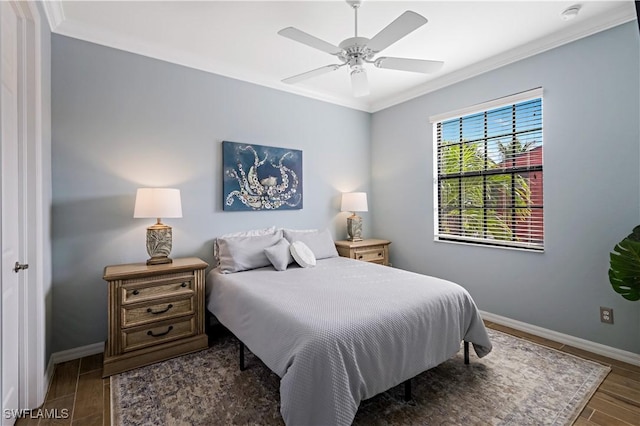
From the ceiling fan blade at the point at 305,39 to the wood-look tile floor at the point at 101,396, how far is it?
257 centimetres

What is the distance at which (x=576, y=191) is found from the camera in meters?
2.62

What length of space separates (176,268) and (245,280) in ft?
1.89

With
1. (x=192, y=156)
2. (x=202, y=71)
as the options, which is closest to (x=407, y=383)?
(x=192, y=156)

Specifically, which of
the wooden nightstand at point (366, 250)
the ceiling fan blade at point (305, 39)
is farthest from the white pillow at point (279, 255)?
the ceiling fan blade at point (305, 39)

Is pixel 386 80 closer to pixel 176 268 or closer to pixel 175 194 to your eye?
pixel 175 194

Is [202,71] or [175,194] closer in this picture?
[175,194]

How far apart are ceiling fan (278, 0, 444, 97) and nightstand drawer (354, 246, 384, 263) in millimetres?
2045

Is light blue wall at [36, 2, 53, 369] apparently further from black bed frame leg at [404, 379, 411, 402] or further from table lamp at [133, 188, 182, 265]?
black bed frame leg at [404, 379, 411, 402]

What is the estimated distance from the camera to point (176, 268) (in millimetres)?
2502

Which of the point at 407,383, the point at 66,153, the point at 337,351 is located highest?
the point at 66,153

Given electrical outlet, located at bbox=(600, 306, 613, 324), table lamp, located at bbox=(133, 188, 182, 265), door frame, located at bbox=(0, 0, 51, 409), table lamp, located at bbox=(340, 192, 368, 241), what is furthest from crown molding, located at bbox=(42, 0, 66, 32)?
electrical outlet, located at bbox=(600, 306, 613, 324)

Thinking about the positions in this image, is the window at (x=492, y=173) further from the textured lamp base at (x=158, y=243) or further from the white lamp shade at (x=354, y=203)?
the textured lamp base at (x=158, y=243)

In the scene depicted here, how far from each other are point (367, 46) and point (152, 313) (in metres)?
2.59

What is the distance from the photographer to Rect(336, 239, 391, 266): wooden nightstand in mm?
3799
